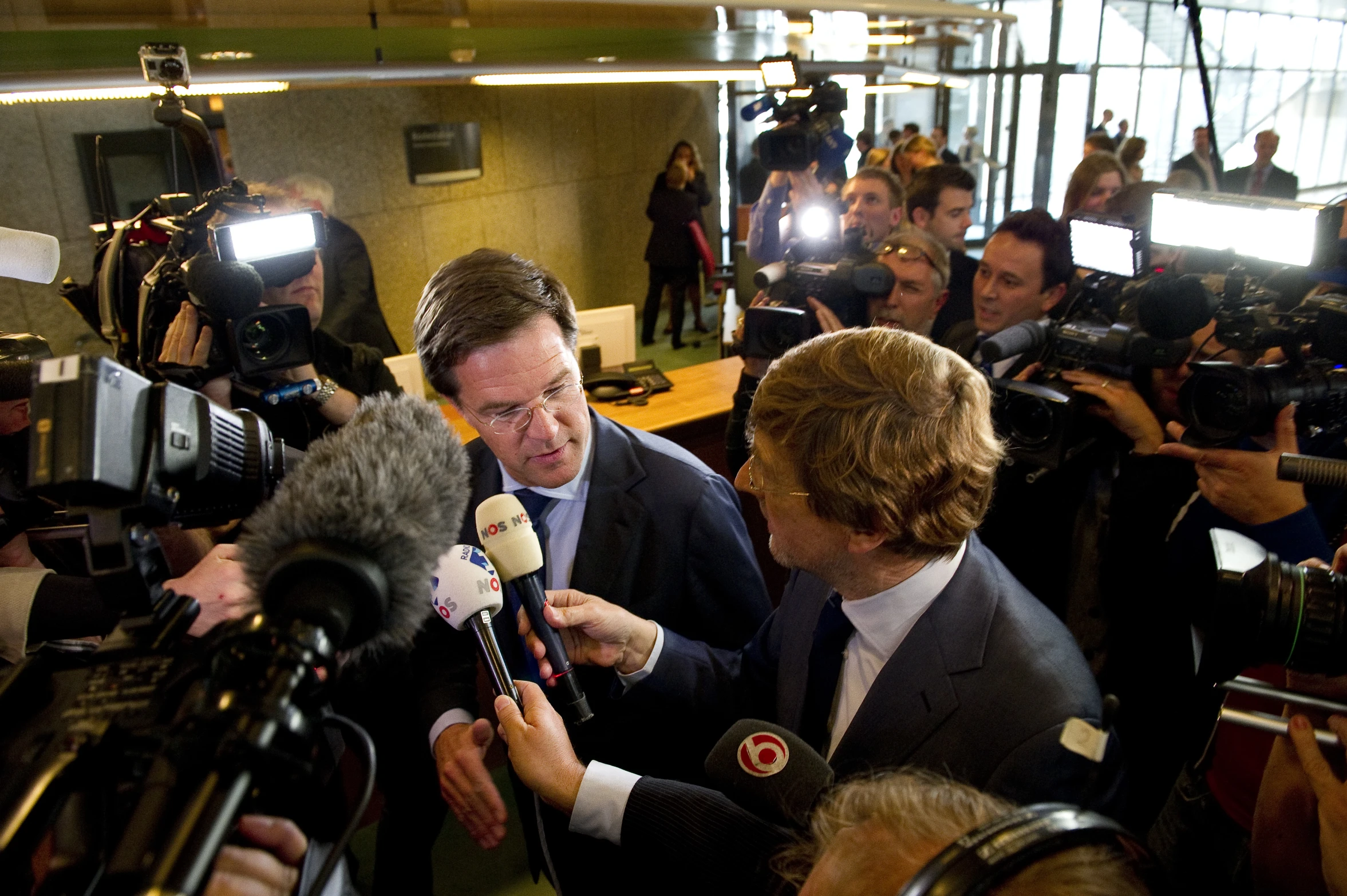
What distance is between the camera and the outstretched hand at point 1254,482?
1752 mm

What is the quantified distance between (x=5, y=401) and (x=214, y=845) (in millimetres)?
1431

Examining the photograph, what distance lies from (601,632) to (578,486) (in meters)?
0.38

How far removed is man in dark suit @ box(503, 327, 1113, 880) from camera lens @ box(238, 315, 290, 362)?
1.28m

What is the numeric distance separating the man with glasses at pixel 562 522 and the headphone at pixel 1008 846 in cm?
98

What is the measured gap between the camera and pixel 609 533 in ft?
5.54

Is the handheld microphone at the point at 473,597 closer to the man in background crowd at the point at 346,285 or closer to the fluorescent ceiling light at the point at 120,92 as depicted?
the fluorescent ceiling light at the point at 120,92

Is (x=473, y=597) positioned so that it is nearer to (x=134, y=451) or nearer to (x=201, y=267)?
(x=134, y=451)

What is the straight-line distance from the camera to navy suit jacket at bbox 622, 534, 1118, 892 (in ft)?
3.70

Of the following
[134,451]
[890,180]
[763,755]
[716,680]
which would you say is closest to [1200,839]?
[716,680]

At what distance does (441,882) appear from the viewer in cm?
245

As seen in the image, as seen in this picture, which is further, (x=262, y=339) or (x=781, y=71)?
(x=781, y=71)

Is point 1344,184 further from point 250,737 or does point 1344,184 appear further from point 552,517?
point 250,737

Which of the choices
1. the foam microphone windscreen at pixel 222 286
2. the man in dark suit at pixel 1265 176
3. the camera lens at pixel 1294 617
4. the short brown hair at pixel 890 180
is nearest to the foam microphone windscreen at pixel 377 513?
the camera lens at pixel 1294 617

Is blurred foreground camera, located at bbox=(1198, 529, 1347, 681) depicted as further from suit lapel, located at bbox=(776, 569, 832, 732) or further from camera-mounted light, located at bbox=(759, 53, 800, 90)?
camera-mounted light, located at bbox=(759, 53, 800, 90)
